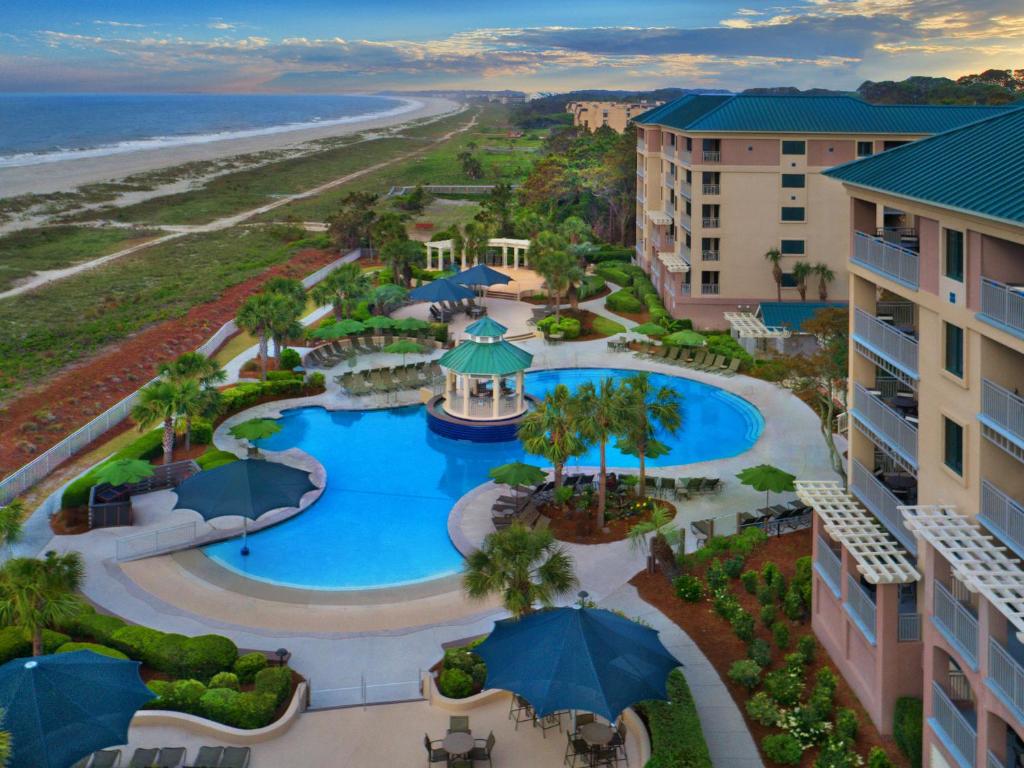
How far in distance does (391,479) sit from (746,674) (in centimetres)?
1930

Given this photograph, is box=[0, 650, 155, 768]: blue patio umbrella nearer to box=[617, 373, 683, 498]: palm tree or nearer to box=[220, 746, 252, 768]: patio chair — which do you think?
box=[220, 746, 252, 768]: patio chair

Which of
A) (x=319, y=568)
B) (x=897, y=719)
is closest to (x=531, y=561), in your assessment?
(x=897, y=719)

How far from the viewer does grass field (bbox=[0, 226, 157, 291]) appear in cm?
9550

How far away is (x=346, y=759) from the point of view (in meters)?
20.0

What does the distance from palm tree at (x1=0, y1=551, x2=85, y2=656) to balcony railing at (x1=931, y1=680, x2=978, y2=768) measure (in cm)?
1789

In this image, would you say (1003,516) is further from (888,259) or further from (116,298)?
(116,298)

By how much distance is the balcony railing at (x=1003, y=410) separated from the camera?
1529 cm

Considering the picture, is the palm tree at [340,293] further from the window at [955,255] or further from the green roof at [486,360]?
the window at [955,255]

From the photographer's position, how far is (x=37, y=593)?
2177cm

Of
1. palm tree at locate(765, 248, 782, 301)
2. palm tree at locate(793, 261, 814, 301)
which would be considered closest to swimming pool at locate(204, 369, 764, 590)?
palm tree at locate(765, 248, 782, 301)

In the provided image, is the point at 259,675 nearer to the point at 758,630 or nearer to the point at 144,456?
the point at 758,630

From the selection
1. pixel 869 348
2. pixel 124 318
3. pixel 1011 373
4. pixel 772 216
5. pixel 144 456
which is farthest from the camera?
pixel 124 318

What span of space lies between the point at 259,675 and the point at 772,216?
1683 inches

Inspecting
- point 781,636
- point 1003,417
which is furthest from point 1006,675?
point 781,636
